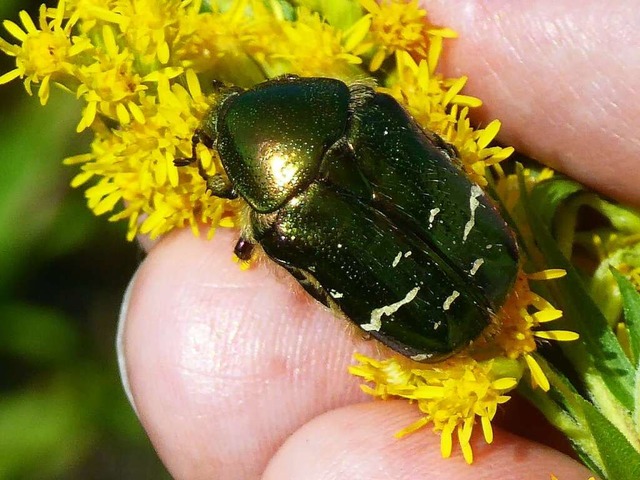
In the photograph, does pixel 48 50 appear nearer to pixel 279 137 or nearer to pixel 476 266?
pixel 279 137

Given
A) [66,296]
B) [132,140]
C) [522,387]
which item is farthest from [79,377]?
[522,387]

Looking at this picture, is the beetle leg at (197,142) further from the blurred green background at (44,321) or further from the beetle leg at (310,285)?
the blurred green background at (44,321)

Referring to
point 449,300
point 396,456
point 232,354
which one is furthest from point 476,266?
point 232,354

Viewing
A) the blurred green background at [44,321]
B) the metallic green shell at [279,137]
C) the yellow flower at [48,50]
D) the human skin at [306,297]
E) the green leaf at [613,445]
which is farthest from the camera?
the blurred green background at [44,321]

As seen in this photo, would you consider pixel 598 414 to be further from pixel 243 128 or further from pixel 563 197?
pixel 243 128

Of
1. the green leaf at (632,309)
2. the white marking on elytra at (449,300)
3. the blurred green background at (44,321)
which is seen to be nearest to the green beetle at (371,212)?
the white marking on elytra at (449,300)

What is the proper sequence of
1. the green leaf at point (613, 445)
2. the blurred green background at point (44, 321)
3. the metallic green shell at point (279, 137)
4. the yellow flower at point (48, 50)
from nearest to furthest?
1. the green leaf at point (613, 445)
2. the metallic green shell at point (279, 137)
3. the yellow flower at point (48, 50)
4. the blurred green background at point (44, 321)

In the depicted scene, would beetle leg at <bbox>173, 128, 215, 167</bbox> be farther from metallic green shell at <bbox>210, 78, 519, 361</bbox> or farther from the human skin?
the human skin

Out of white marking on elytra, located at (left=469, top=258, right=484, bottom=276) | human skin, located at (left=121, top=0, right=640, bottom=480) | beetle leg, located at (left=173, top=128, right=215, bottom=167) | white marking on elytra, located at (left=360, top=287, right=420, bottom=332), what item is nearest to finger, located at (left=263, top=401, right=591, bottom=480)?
human skin, located at (left=121, top=0, right=640, bottom=480)
